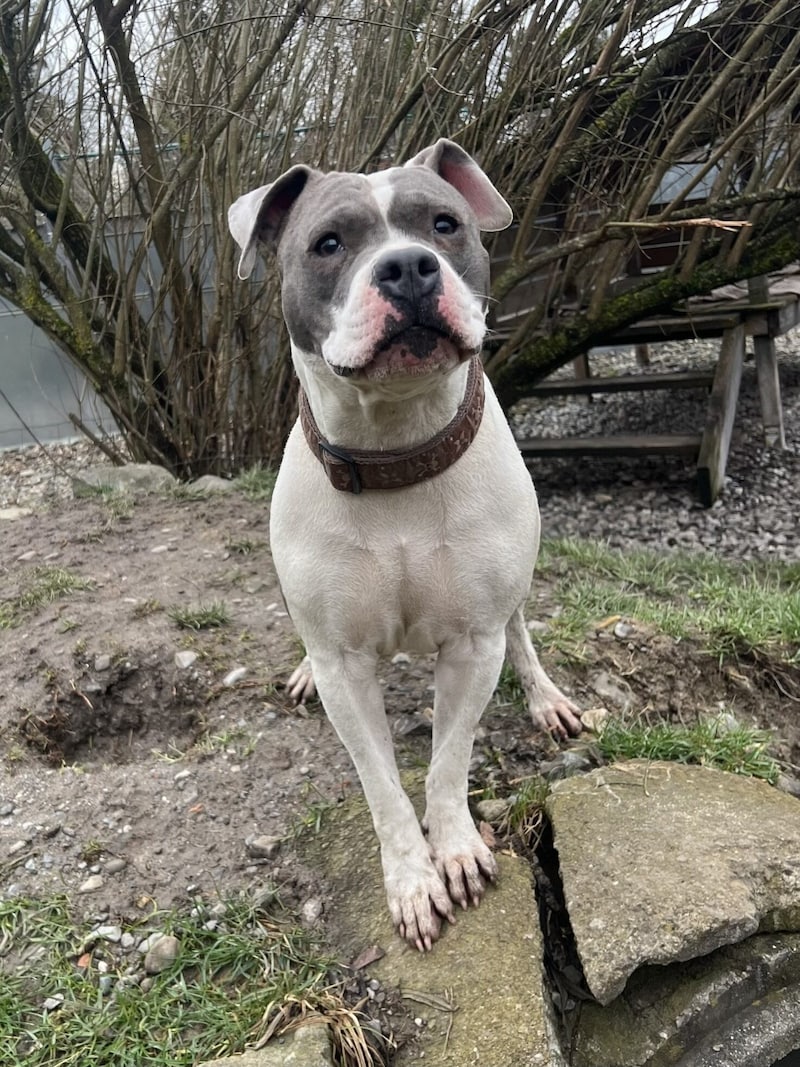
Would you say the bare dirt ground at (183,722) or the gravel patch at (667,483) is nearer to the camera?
the bare dirt ground at (183,722)

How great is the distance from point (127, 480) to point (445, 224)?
3.88 m

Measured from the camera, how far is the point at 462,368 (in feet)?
5.99

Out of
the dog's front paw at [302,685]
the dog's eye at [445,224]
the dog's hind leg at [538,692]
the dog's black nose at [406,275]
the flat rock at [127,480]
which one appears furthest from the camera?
the flat rock at [127,480]

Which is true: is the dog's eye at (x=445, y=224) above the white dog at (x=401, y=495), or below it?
above

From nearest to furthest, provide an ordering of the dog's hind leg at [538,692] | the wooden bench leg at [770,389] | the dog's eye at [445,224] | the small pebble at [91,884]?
the dog's eye at [445,224] < the small pebble at [91,884] < the dog's hind leg at [538,692] < the wooden bench leg at [770,389]

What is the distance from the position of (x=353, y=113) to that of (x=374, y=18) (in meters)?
0.51

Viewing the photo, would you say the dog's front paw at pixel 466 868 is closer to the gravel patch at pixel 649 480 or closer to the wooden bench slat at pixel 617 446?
the gravel patch at pixel 649 480

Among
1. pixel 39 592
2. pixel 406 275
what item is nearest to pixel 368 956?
pixel 406 275

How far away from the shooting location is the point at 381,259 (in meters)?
1.52

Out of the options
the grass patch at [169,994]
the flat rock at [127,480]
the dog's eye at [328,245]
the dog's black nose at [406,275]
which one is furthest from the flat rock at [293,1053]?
the flat rock at [127,480]

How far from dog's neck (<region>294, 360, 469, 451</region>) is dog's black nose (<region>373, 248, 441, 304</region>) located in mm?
251

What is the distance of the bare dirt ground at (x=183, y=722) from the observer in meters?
2.16

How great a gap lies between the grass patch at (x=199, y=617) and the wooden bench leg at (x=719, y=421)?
3.54 meters

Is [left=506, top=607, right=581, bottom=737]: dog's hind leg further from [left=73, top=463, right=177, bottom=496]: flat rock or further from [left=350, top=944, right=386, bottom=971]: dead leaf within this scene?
[left=73, top=463, right=177, bottom=496]: flat rock
